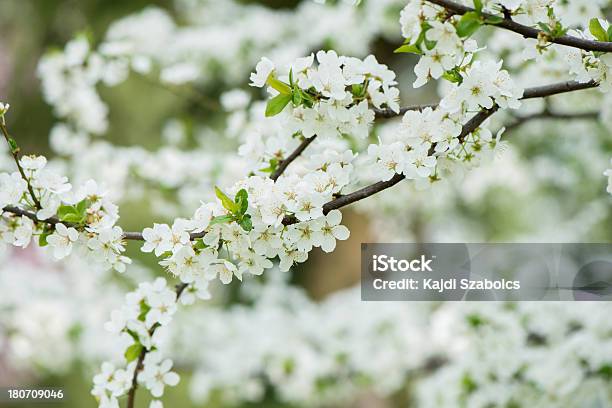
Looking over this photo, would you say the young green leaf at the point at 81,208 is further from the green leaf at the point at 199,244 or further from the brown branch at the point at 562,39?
the brown branch at the point at 562,39

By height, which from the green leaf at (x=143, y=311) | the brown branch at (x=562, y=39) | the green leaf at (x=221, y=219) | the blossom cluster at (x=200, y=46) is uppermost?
the blossom cluster at (x=200, y=46)

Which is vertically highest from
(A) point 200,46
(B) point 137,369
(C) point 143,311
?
(A) point 200,46

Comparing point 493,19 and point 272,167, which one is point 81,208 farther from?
point 493,19

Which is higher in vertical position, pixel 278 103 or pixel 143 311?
pixel 278 103

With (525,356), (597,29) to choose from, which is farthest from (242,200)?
(525,356)

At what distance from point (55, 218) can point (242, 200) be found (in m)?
0.35

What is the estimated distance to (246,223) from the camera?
109 cm

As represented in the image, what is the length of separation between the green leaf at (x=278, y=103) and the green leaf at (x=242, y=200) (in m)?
0.17

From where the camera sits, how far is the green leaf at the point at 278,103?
3.87 feet

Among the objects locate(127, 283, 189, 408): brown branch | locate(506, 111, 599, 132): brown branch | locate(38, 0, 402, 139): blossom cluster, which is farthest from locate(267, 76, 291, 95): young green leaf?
locate(38, 0, 402, 139): blossom cluster

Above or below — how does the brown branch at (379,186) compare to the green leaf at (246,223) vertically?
above

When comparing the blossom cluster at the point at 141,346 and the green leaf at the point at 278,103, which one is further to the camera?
the blossom cluster at the point at 141,346

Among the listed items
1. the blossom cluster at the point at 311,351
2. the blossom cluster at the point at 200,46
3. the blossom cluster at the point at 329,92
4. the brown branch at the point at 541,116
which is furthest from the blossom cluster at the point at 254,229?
the blossom cluster at the point at 311,351

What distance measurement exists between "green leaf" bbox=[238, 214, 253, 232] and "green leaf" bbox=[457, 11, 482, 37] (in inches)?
16.8
